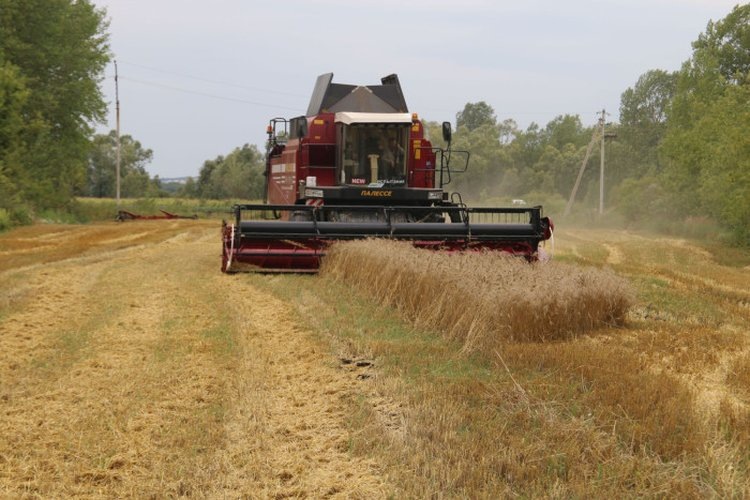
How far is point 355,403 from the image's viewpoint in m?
5.84

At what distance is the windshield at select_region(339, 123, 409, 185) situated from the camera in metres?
15.9

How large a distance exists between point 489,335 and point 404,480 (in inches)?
121

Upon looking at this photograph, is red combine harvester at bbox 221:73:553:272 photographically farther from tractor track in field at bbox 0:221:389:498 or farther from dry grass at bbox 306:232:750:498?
dry grass at bbox 306:232:750:498

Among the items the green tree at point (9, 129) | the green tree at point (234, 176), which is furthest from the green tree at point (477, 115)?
the green tree at point (9, 129)

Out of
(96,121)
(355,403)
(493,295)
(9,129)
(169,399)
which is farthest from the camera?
(96,121)

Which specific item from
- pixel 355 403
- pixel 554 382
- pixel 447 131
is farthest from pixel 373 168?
pixel 355 403

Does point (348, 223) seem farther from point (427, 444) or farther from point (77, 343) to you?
point (427, 444)

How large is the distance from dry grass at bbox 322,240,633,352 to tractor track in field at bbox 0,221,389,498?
1.31 m

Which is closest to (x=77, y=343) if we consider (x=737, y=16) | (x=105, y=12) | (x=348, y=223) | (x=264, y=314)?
(x=264, y=314)

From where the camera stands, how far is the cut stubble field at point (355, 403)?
171 inches

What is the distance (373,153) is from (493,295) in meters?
8.84

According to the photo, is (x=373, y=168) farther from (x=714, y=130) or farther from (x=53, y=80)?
(x=53, y=80)

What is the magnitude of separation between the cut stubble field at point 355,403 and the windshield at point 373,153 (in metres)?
5.78

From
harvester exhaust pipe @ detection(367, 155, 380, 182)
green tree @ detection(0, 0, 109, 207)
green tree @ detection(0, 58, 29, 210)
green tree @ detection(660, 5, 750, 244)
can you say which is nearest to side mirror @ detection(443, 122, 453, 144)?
harvester exhaust pipe @ detection(367, 155, 380, 182)
